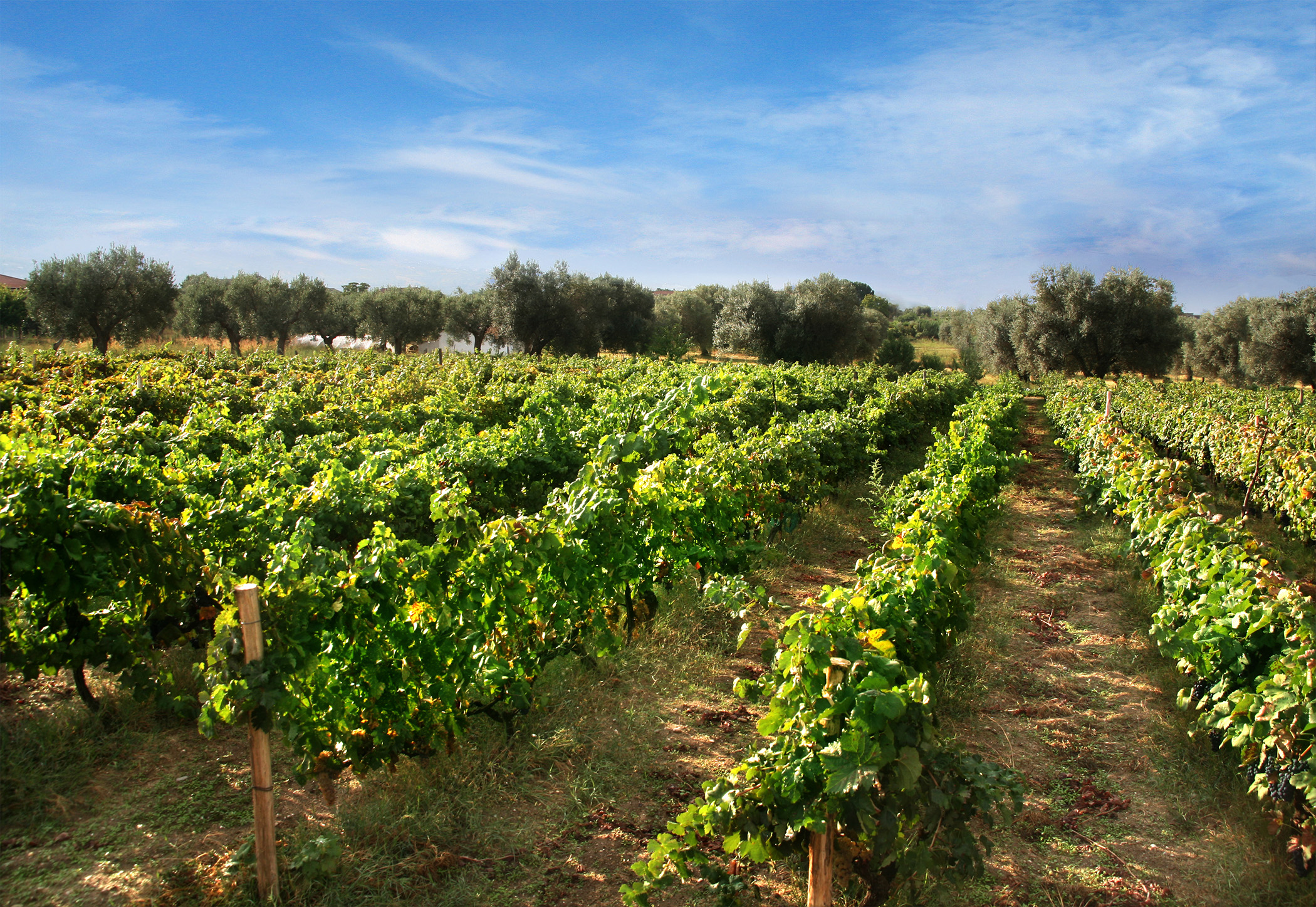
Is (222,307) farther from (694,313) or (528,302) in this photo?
(694,313)

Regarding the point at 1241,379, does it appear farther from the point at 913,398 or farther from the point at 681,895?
the point at 681,895

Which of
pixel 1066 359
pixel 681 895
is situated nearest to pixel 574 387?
pixel 681 895

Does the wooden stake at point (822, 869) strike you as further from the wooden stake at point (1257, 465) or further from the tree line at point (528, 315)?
the tree line at point (528, 315)

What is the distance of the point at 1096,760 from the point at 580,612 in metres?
3.35

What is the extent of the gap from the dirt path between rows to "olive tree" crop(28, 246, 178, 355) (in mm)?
38731

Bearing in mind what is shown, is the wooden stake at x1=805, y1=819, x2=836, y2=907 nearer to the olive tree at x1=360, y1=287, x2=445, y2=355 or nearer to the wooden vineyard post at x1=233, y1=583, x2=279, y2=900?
the wooden vineyard post at x1=233, y1=583, x2=279, y2=900

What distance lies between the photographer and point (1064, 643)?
20.2 ft

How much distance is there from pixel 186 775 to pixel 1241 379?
54524 millimetres

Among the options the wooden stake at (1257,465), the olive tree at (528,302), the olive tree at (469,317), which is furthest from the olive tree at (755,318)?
the wooden stake at (1257,465)

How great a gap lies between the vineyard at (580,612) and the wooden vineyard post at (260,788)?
0.17 ft

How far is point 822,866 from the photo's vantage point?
2.79 m

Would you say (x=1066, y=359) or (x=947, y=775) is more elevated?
(x=1066, y=359)

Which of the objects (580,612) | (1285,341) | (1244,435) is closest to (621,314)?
(1285,341)

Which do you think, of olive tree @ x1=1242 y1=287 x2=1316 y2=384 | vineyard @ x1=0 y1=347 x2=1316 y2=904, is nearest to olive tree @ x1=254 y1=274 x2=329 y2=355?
vineyard @ x1=0 y1=347 x2=1316 y2=904
